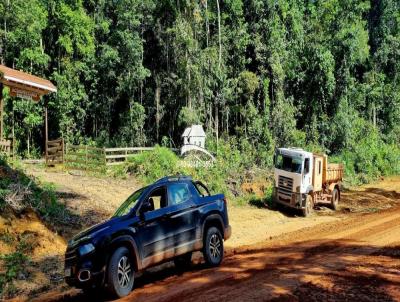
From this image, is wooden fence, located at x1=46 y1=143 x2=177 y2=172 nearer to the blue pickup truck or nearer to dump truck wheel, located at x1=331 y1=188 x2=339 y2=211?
dump truck wheel, located at x1=331 y1=188 x2=339 y2=211

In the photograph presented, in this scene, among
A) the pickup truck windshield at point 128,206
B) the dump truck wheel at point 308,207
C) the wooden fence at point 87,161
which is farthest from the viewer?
the wooden fence at point 87,161

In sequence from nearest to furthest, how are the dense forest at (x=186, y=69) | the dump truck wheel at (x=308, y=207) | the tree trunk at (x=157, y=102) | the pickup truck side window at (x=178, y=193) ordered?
the pickup truck side window at (x=178, y=193), the dump truck wheel at (x=308, y=207), the dense forest at (x=186, y=69), the tree trunk at (x=157, y=102)

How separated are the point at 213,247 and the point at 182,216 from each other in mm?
1342

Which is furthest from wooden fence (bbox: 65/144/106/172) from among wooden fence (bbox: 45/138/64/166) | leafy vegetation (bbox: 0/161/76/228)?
leafy vegetation (bbox: 0/161/76/228)

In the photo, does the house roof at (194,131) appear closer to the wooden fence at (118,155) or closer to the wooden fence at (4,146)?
the wooden fence at (118,155)

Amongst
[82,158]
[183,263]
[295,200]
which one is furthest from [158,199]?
[82,158]

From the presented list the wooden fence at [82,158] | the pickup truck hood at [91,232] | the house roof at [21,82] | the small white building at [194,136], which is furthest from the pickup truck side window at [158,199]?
the small white building at [194,136]

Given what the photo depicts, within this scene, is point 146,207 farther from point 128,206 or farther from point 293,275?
point 293,275

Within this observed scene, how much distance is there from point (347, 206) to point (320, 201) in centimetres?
262

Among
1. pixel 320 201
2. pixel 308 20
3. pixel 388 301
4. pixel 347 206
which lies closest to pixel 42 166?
pixel 320 201

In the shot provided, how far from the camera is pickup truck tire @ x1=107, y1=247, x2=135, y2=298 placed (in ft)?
26.9

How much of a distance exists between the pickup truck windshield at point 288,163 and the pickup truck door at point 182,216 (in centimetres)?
1225

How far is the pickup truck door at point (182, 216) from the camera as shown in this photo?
32.0 ft

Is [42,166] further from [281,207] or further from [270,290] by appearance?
[270,290]
